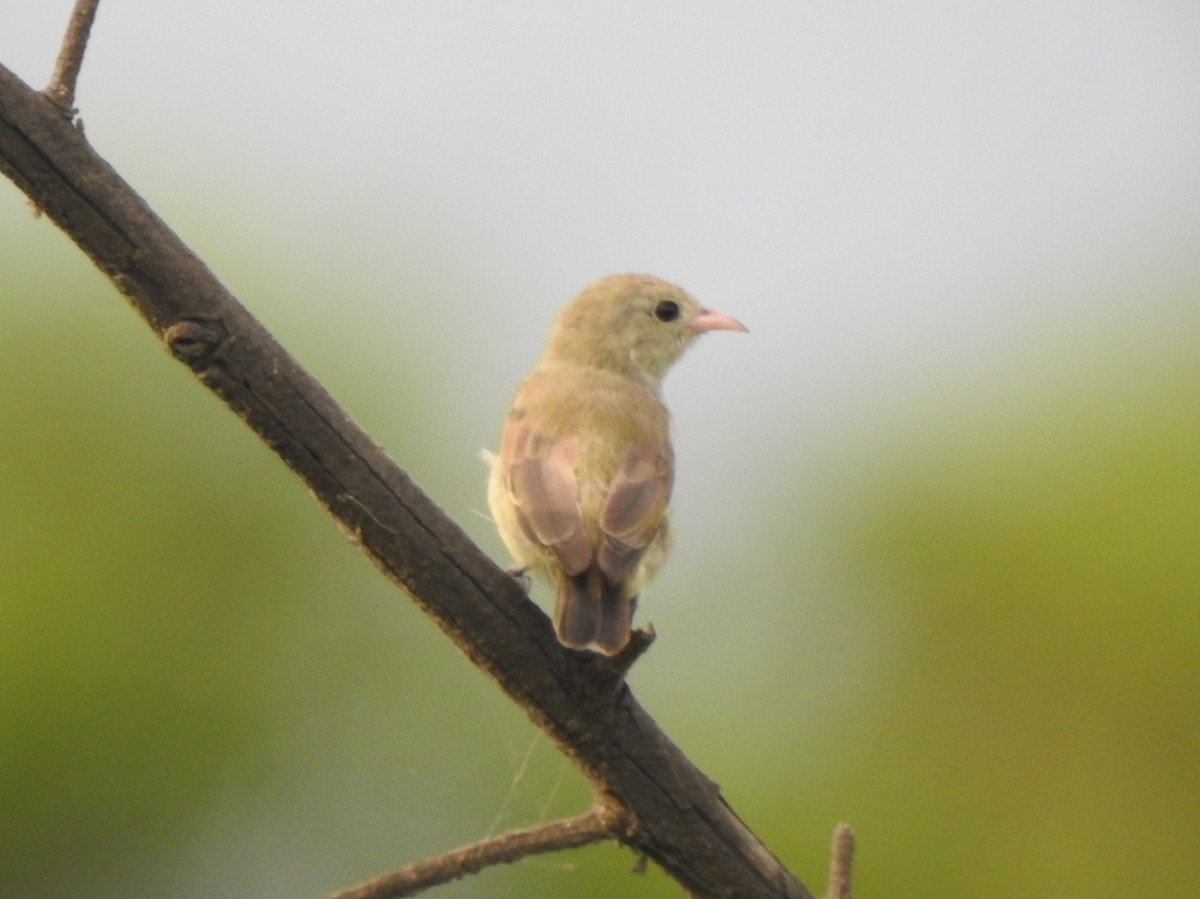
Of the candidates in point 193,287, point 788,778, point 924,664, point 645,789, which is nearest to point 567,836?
point 645,789

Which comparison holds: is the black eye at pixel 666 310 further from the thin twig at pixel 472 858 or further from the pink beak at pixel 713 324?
the thin twig at pixel 472 858

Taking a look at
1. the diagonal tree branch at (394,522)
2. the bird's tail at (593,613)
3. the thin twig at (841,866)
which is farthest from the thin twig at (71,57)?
the thin twig at (841,866)

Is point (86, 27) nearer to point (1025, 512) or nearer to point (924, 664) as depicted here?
point (924, 664)

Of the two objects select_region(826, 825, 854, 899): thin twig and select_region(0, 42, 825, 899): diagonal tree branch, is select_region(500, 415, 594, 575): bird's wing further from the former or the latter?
select_region(826, 825, 854, 899): thin twig

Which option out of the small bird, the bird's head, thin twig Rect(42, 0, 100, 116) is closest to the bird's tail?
the small bird

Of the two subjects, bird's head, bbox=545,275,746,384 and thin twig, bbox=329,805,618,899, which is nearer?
thin twig, bbox=329,805,618,899

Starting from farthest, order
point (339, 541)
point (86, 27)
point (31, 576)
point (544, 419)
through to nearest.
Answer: point (339, 541) < point (31, 576) < point (544, 419) < point (86, 27)
